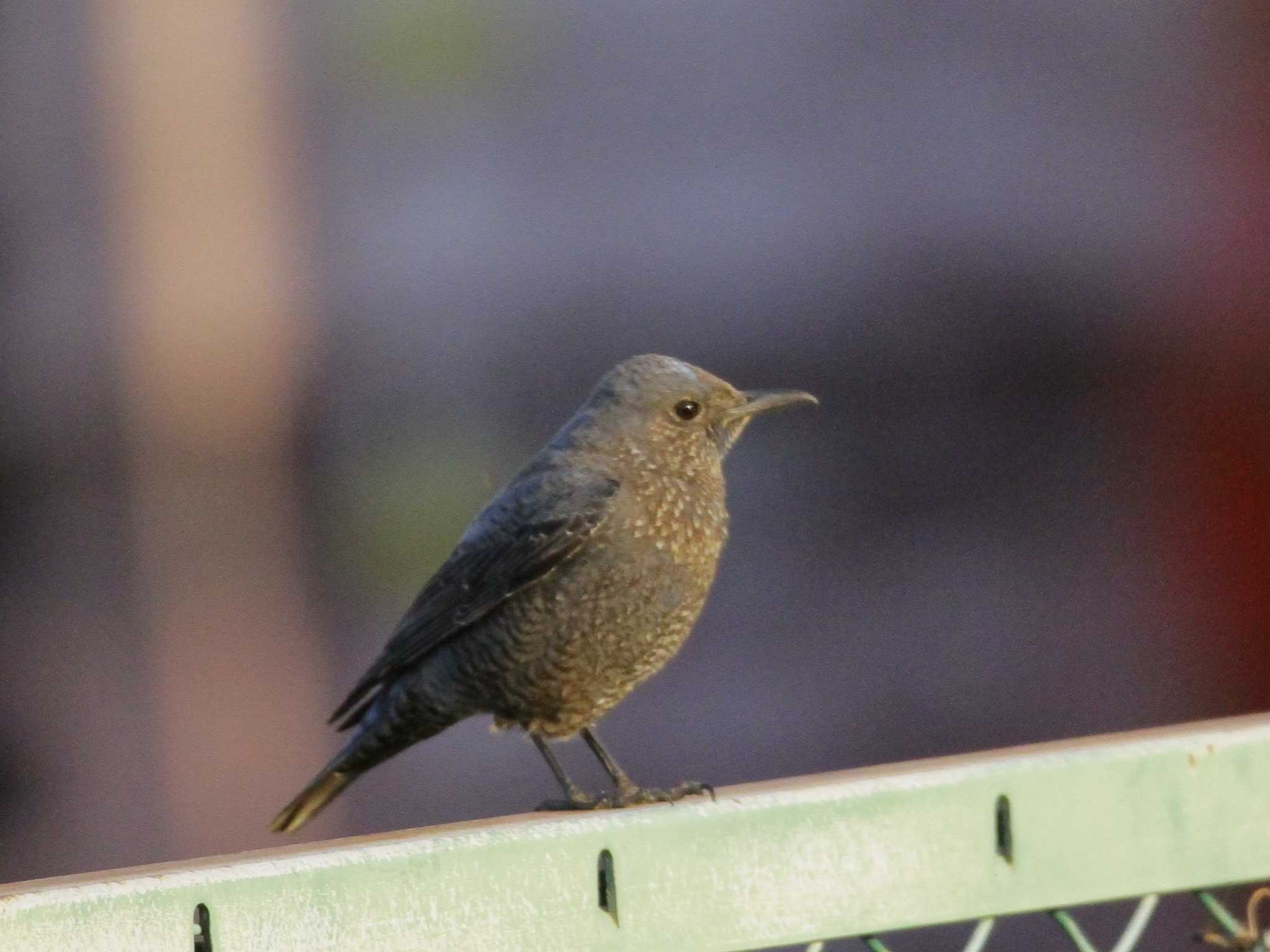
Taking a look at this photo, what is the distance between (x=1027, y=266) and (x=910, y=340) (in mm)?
525

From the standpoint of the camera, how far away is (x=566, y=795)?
121 inches

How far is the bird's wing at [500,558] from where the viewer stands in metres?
3.12

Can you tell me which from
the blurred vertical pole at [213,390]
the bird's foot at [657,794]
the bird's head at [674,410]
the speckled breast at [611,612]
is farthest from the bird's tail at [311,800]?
the blurred vertical pole at [213,390]

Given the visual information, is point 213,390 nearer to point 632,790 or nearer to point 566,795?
point 566,795

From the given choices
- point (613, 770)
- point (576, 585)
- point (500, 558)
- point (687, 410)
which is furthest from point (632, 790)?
point (687, 410)

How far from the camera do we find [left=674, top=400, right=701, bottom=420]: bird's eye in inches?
129

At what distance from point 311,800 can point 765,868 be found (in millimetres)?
1597

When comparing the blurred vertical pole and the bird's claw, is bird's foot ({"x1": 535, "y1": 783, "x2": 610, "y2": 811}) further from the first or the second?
the blurred vertical pole

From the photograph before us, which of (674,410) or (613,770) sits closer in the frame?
(613,770)

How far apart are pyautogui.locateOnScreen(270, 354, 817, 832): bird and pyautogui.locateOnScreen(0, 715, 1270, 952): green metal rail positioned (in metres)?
1.22

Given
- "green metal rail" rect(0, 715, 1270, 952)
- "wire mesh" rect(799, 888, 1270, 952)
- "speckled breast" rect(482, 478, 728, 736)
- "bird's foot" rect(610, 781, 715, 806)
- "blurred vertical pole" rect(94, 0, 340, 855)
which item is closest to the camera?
"green metal rail" rect(0, 715, 1270, 952)

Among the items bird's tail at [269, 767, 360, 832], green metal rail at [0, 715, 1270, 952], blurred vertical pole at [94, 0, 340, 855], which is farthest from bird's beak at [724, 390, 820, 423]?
blurred vertical pole at [94, 0, 340, 855]

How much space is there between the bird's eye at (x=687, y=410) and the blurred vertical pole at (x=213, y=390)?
375cm

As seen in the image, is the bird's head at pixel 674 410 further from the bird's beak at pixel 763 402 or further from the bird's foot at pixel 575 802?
the bird's foot at pixel 575 802
